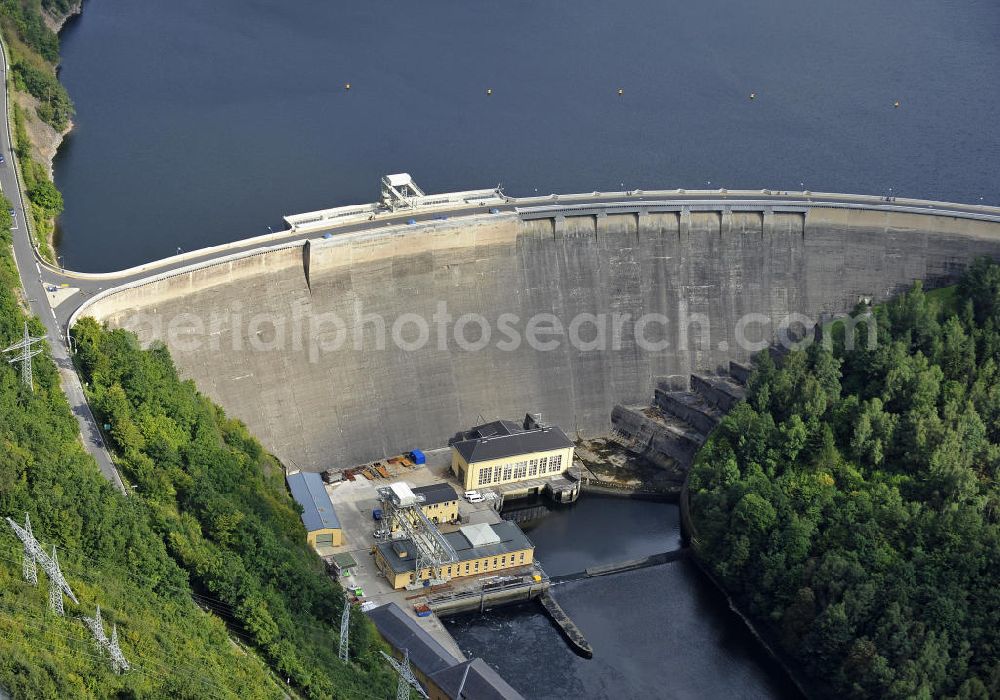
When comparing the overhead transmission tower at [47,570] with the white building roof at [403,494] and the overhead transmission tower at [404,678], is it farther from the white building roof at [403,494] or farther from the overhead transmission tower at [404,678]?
the white building roof at [403,494]

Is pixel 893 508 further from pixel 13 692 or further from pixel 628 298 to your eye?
pixel 13 692

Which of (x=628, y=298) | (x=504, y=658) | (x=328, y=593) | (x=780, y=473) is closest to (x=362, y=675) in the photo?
(x=328, y=593)

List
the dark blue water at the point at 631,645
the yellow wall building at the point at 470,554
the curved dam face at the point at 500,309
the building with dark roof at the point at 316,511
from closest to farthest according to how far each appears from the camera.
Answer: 1. the dark blue water at the point at 631,645
2. the yellow wall building at the point at 470,554
3. the building with dark roof at the point at 316,511
4. the curved dam face at the point at 500,309

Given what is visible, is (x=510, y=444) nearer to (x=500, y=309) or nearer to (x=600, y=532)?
(x=600, y=532)

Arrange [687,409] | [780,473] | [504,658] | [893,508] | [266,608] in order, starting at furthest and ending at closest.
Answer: [687,409], [780,473], [893,508], [504,658], [266,608]

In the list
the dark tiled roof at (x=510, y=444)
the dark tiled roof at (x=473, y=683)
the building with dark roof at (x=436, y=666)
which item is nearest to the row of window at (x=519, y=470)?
the dark tiled roof at (x=510, y=444)

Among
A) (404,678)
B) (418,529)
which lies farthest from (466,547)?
(404,678)
